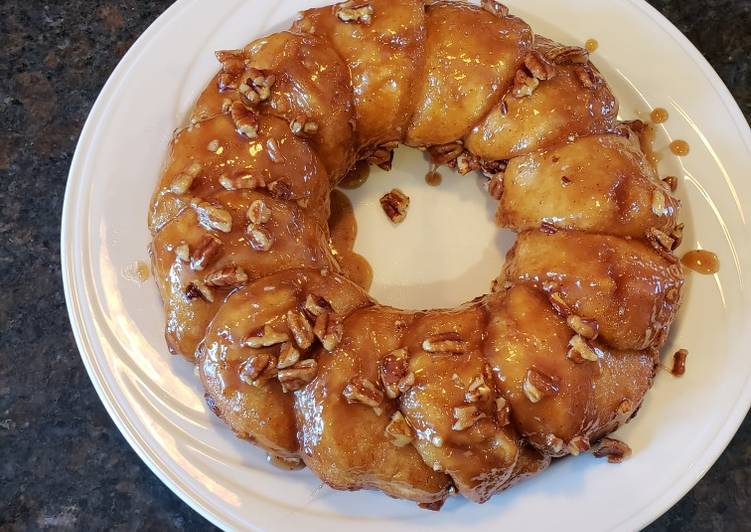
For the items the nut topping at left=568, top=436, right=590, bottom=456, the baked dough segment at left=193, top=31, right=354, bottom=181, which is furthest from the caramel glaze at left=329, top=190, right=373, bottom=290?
the nut topping at left=568, top=436, right=590, bottom=456

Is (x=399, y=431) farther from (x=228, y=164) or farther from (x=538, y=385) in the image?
(x=228, y=164)

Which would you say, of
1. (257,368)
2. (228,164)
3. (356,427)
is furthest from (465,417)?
(228,164)

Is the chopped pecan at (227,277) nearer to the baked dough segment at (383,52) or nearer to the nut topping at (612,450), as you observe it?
the baked dough segment at (383,52)

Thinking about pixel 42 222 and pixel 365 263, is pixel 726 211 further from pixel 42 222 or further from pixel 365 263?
pixel 42 222

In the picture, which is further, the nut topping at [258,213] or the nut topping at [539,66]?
the nut topping at [539,66]

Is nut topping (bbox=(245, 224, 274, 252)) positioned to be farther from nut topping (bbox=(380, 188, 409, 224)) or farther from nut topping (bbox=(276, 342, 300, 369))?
nut topping (bbox=(380, 188, 409, 224))

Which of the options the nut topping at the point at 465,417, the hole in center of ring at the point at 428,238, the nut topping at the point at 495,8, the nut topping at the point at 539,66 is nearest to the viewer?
the nut topping at the point at 465,417

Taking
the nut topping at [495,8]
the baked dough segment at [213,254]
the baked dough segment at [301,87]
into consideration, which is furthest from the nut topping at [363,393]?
the nut topping at [495,8]
